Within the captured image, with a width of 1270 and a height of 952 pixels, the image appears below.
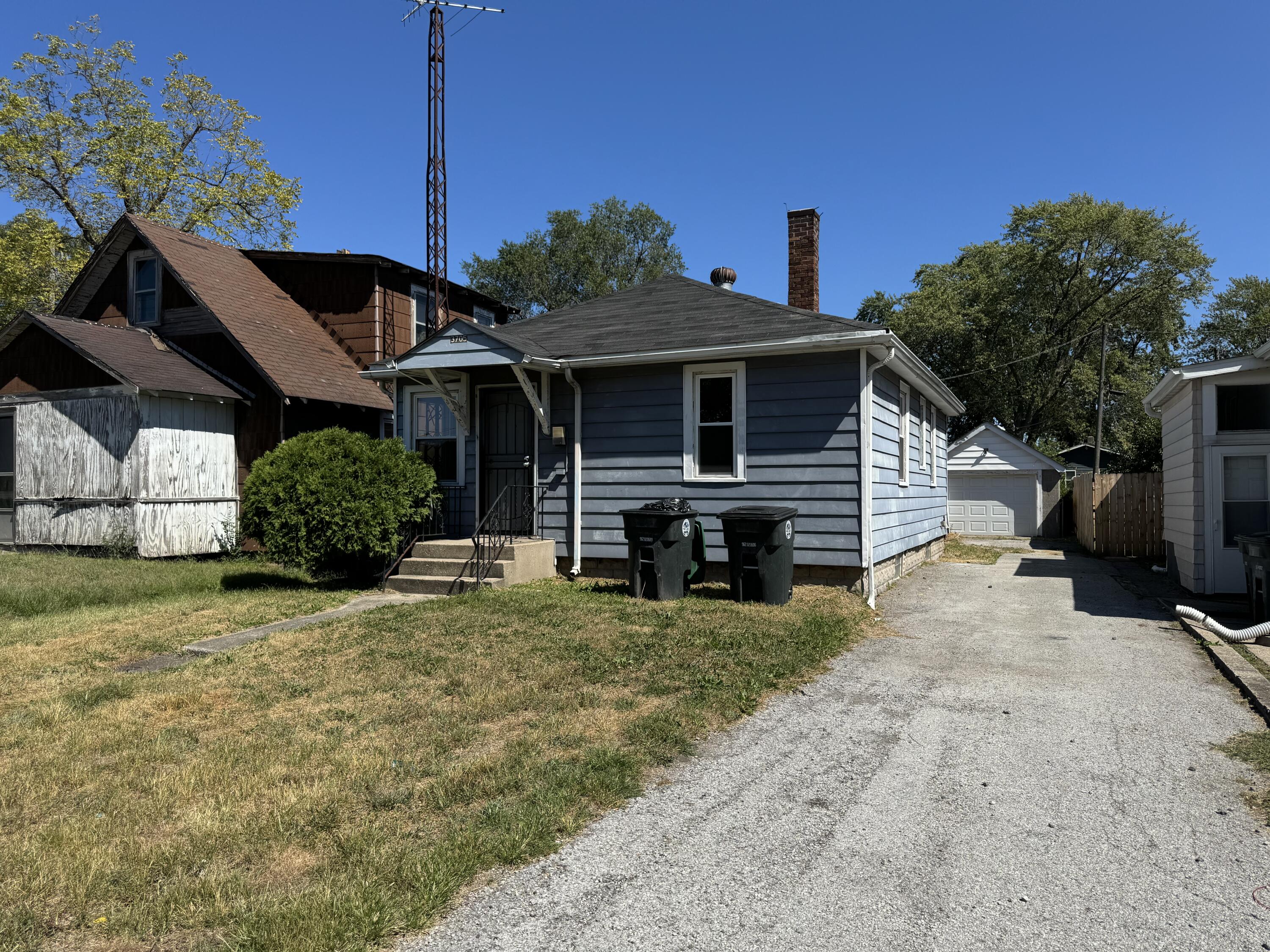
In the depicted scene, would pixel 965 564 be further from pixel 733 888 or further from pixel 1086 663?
pixel 733 888

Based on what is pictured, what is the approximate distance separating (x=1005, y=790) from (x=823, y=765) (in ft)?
3.05

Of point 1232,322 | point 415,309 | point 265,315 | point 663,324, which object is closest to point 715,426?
point 663,324

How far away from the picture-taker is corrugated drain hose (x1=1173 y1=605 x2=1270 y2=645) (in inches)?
305

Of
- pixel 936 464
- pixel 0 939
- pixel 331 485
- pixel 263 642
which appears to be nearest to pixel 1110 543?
pixel 936 464

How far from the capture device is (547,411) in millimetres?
12031

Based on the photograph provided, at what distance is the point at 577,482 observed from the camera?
1183 centimetres

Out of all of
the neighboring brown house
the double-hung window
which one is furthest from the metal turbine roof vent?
the neighboring brown house

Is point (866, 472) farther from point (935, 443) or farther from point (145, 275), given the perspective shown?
point (145, 275)

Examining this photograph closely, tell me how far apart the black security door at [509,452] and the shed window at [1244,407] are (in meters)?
9.22

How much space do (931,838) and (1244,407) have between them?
32.8 feet

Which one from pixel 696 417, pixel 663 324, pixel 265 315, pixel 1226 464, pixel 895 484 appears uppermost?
pixel 265 315

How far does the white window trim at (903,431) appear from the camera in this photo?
42.4ft

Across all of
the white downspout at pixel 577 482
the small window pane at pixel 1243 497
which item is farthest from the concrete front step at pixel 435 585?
the small window pane at pixel 1243 497

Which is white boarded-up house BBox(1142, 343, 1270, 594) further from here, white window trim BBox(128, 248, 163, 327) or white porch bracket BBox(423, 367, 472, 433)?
white window trim BBox(128, 248, 163, 327)
